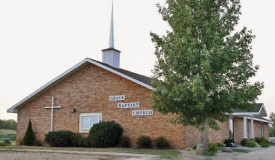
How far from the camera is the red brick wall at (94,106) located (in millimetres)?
20953

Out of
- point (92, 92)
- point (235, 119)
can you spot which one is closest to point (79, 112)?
point (92, 92)

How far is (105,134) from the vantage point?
20.8m

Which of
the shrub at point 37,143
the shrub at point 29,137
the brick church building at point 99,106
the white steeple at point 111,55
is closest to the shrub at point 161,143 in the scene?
the brick church building at point 99,106

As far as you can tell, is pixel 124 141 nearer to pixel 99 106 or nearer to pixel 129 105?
pixel 129 105

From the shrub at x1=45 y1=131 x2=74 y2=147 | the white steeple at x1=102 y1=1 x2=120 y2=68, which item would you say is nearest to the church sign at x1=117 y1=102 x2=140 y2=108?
the shrub at x1=45 y1=131 x2=74 y2=147

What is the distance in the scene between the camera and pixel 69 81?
25.3 m

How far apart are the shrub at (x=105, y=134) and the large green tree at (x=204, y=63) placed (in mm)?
5312

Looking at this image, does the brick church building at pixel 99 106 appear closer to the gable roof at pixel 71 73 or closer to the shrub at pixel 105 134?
A: the gable roof at pixel 71 73

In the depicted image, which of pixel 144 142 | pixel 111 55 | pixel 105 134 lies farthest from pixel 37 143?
pixel 144 142

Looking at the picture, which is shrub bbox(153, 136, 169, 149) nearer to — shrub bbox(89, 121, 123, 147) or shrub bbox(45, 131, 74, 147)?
shrub bbox(89, 121, 123, 147)

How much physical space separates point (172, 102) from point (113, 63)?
11.8 metres

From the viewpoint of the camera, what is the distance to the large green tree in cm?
1506

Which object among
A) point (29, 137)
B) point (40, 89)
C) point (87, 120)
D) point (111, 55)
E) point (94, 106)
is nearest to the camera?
point (94, 106)

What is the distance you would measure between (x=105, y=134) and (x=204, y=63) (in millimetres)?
8810
